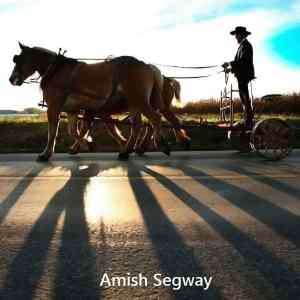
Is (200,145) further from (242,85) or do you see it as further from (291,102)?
(291,102)

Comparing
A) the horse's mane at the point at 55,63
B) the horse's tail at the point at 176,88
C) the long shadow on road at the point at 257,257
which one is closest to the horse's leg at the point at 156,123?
the horse's tail at the point at 176,88

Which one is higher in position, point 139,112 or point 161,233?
point 139,112

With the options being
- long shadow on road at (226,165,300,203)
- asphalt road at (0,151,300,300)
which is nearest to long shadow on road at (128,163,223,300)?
asphalt road at (0,151,300,300)

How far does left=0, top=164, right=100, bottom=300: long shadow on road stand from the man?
5.58 meters

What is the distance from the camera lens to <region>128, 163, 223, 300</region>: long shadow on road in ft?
9.33

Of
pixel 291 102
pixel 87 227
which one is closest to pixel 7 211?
pixel 87 227

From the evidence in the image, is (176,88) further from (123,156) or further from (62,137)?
(62,137)

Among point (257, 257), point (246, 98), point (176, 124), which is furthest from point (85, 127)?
point (257, 257)

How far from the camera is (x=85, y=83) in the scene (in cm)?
936

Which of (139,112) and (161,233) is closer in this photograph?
(161,233)

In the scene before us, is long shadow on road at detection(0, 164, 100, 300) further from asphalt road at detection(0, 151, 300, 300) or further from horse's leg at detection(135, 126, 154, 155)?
horse's leg at detection(135, 126, 154, 155)

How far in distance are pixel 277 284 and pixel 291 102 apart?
994 inches

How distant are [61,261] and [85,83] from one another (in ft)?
20.8

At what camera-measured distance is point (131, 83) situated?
31.1ft
